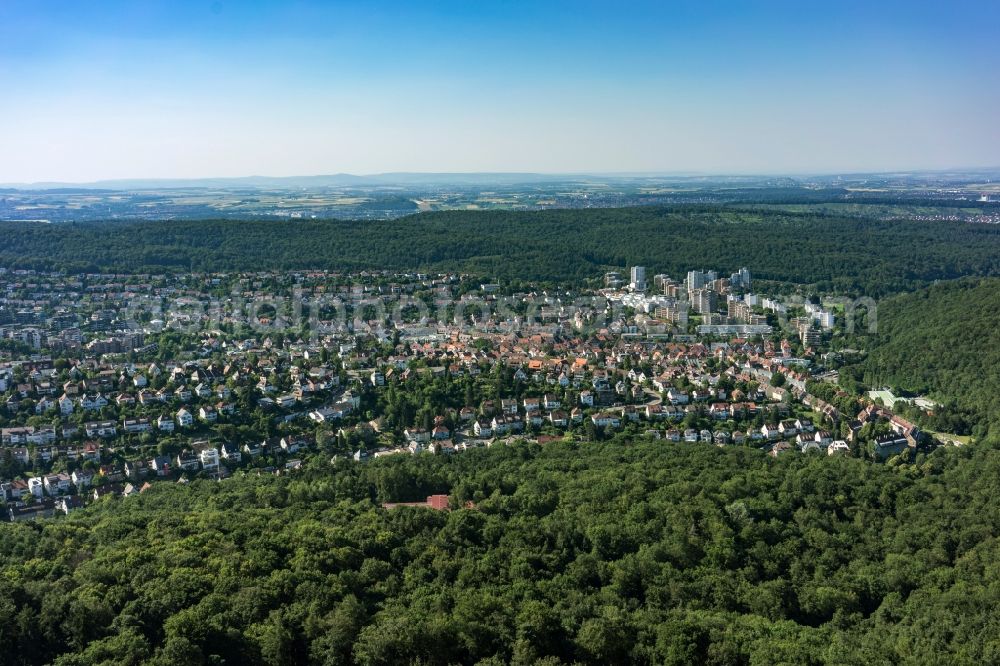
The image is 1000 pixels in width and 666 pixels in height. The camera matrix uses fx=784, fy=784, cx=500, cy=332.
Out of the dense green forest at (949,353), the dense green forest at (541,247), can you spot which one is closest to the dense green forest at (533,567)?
the dense green forest at (949,353)

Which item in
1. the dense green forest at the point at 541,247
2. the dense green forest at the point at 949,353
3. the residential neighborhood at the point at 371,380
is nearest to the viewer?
the residential neighborhood at the point at 371,380

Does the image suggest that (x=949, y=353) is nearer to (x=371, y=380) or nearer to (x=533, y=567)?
(x=371, y=380)

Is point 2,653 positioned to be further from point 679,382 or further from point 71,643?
point 679,382

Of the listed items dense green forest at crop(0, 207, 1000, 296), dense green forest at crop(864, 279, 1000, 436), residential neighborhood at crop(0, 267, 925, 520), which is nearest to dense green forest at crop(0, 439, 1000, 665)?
residential neighborhood at crop(0, 267, 925, 520)

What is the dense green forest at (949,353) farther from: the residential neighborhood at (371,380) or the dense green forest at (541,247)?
the dense green forest at (541,247)

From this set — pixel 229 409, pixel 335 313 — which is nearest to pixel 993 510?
pixel 229 409

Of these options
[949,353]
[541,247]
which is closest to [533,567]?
[949,353]

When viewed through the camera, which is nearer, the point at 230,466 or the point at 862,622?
the point at 862,622
